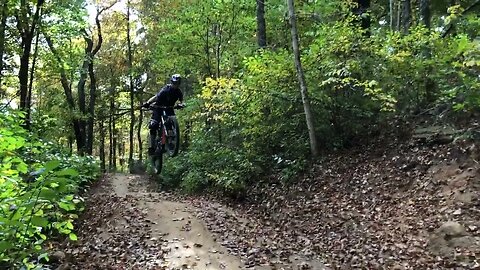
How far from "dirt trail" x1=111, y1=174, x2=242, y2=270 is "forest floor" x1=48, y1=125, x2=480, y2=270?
19mm

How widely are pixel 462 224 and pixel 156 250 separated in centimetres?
476

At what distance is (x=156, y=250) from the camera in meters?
7.11

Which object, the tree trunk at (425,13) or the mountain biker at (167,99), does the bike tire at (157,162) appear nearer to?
the mountain biker at (167,99)

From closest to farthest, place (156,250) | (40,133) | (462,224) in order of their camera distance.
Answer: (462,224), (156,250), (40,133)

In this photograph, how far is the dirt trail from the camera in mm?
6648

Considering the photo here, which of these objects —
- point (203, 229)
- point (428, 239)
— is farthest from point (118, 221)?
point (428, 239)

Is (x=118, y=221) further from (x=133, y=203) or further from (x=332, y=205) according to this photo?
(x=332, y=205)

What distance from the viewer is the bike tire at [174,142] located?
11.1m

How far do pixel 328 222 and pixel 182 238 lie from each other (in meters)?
2.71

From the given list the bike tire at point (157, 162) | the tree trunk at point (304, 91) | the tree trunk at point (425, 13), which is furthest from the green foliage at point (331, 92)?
the bike tire at point (157, 162)

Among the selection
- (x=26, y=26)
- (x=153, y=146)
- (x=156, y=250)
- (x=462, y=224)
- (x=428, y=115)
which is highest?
(x=26, y=26)

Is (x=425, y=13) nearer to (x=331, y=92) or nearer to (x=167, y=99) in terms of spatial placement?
(x=331, y=92)

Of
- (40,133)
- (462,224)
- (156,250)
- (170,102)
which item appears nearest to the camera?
(462,224)

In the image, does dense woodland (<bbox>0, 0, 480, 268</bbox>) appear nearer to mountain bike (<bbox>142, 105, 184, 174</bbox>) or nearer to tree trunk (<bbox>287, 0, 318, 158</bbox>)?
tree trunk (<bbox>287, 0, 318, 158</bbox>)
